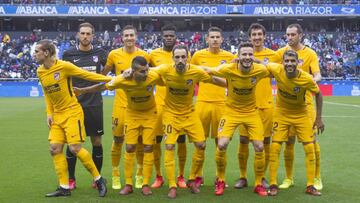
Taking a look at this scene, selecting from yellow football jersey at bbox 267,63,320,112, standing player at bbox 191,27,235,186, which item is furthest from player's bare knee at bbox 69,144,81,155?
yellow football jersey at bbox 267,63,320,112

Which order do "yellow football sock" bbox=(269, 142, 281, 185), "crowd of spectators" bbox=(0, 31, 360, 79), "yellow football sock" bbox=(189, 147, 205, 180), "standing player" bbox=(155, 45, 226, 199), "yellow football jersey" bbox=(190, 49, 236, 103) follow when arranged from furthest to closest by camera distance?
"crowd of spectators" bbox=(0, 31, 360, 79)
"yellow football jersey" bbox=(190, 49, 236, 103)
"yellow football sock" bbox=(189, 147, 205, 180)
"yellow football sock" bbox=(269, 142, 281, 185)
"standing player" bbox=(155, 45, 226, 199)

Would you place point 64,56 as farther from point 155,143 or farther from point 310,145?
point 310,145

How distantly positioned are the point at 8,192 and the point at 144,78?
2573 mm

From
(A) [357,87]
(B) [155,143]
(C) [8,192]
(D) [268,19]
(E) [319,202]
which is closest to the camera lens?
(E) [319,202]

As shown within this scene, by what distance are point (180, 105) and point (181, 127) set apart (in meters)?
0.33

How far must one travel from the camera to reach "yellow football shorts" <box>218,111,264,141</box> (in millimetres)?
7441

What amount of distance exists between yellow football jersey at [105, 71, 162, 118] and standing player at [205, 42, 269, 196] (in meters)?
0.91

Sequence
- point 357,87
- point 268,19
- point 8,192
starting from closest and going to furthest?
point 8,192 → point 357,87 → point 268,19

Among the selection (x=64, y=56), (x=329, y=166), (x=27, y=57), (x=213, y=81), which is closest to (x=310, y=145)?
(x=213, y=81)

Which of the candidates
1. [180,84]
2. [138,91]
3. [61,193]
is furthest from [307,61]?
[61,193]

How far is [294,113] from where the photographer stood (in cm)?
761

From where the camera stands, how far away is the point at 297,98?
24.6 feet

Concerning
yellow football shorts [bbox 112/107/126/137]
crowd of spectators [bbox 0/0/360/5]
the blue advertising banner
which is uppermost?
crowd of spectators [bbox 0/0/360/5]

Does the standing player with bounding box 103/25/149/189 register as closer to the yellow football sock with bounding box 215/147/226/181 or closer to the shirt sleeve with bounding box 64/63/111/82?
the shirt sleeve with bounding box 64/63/111/82
